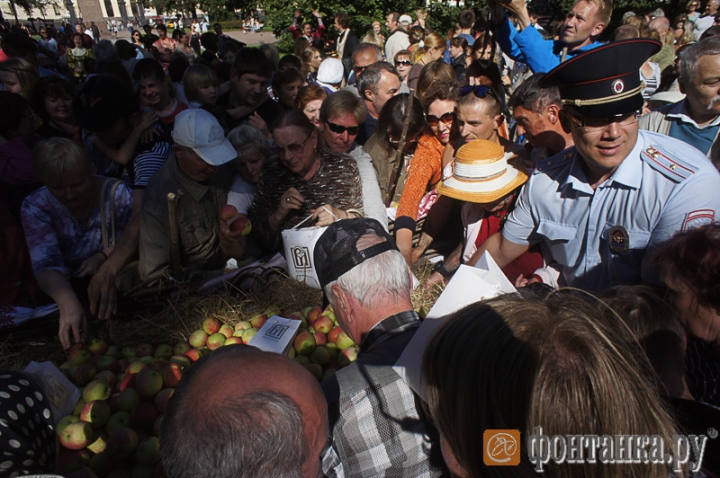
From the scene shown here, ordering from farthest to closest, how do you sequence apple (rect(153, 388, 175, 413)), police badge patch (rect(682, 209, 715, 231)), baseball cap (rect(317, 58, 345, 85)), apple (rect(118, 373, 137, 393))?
1. baseball cap (rect(317, 58, 345, 85))
2. apple (rect(118, 373, 137, 393))
3. apple (rect(153, 388, 175, 413))
4. police badge patch (rect(682, 209, 715, 231))

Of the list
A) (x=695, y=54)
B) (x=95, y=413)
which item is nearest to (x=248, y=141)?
(x=95, y=413)

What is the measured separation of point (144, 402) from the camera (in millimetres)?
2266

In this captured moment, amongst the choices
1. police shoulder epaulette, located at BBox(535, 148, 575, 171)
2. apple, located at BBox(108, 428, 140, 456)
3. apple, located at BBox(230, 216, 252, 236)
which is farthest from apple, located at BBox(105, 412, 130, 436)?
police shoulder epaulette, located at BBox(535, 148, 575, 171)

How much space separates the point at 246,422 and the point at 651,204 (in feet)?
6.52

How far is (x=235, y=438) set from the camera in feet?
3.56

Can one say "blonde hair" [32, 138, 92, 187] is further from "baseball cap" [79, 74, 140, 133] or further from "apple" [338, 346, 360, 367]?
"apple" [338, 346, 360, 367]

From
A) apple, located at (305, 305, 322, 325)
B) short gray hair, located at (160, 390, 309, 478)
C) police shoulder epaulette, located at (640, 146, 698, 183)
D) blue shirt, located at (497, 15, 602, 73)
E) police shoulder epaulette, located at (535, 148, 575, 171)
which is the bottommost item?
apple, located at (305, 305, 322, 325)

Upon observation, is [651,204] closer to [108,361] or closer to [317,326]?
[317,326]

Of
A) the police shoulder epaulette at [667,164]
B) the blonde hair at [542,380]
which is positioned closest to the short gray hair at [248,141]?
the police shoulder epaulette at [667,164]

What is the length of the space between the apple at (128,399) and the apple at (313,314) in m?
1.04

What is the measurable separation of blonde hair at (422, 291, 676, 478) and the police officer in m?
1.20

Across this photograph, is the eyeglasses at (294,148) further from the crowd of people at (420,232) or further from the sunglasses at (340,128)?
the sunglasses at (340,128)

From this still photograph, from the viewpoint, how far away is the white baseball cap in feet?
9.89

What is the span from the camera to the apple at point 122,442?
A: 1985 millimetres
